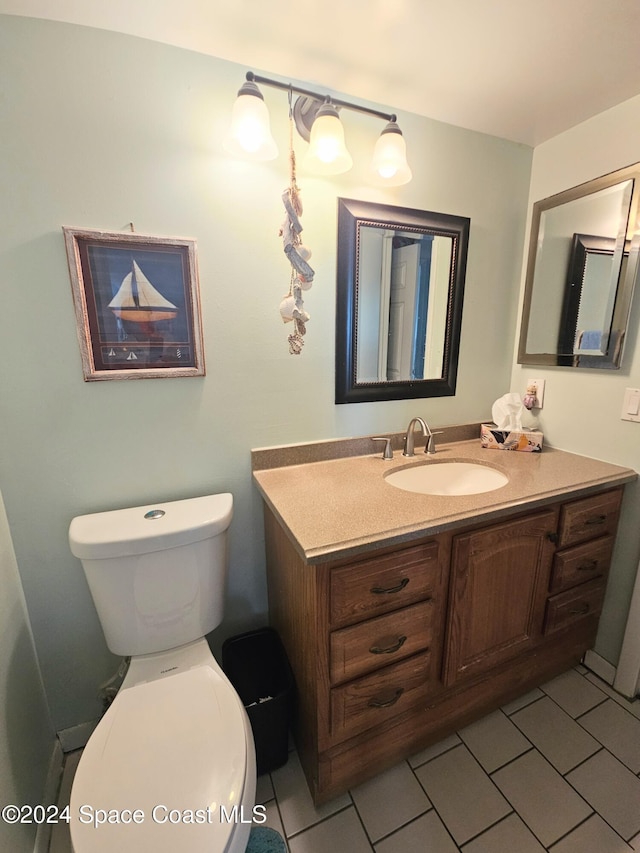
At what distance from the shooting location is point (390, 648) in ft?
3.33

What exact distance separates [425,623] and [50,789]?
4.08ft

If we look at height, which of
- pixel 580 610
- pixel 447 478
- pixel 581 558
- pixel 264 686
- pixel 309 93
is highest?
pixel 309 93

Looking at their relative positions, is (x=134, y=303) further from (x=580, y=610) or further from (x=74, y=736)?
(x=580, y=610)

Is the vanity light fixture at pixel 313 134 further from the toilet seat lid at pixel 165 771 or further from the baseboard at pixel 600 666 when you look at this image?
the baseboard at pixel 600 666

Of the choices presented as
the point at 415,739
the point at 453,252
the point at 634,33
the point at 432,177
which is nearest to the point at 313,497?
the point at 415,739

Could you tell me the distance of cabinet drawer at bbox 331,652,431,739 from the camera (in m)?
1.00

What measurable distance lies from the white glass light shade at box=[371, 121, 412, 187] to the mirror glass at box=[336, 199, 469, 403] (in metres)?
0.13

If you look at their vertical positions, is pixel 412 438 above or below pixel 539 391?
below

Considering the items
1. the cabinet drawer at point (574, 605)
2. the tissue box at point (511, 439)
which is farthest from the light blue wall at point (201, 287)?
the cabinet drawer at point (574, 605)

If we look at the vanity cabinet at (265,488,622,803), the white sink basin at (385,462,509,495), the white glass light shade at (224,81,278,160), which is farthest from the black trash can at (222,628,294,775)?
the white glass light shade at (224,81,278,160)

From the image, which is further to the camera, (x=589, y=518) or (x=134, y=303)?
(x=589, y=518)

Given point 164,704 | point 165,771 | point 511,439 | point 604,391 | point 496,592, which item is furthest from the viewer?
point 511,439

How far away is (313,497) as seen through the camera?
111 cm

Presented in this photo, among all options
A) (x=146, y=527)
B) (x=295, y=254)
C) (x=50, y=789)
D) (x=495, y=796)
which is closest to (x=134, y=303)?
(x=295, y=254)
